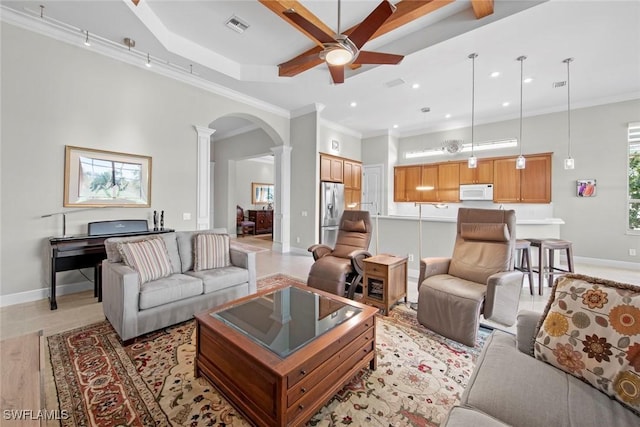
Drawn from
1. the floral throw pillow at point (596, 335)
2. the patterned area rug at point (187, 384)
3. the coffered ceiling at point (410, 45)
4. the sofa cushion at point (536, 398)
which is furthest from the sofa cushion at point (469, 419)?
the coffered ceiling at point (410, 45)

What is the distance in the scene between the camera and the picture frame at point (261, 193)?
1043cm

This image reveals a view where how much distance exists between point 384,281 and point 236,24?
3742 millimetres

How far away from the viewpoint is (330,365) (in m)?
1.53

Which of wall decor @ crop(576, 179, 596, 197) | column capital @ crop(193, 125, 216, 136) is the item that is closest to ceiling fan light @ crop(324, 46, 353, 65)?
column capital @ crop(193, 125, 216, 136)

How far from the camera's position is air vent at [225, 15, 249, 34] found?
Answer: 10.8ft

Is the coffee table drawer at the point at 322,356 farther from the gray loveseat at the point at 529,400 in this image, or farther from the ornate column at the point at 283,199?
the ornate column at the point at 283,199

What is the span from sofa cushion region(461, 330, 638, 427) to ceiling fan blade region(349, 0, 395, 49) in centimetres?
246

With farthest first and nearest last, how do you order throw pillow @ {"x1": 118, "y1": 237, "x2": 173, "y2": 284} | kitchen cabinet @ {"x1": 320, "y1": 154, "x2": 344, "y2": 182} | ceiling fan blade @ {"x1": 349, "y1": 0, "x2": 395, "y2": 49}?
kitchen cabinet @ {"x1": 320, "y1": 154, "x2": 344, "y2": 182} → throw pillow @ {"x1": 118, "y1": 237, "x2": 173, "y2": 284} → ceiling fan blade @ {"x1": 349, "y1": 0, "x2": 395, "y2": 49}

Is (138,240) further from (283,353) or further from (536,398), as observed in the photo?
(536,398)

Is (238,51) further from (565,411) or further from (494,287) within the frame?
(565,411)


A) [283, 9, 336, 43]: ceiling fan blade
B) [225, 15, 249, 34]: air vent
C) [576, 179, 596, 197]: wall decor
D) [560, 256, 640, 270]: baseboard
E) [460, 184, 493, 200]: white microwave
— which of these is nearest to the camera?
[283, 9, 336, 43]: ceiling fan blade

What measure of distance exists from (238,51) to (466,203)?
631 cm

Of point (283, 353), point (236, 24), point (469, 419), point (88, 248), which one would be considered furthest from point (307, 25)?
point (88, 248)

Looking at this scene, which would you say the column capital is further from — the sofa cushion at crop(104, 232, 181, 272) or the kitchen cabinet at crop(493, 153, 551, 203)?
the kitchen cabinet at crop(493, 153, 551, 203)
